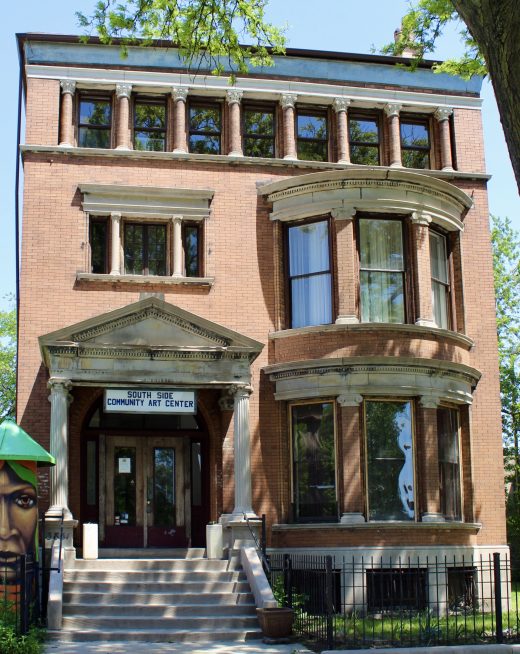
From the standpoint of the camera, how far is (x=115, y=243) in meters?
20.9

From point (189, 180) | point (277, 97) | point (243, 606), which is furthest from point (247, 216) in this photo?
point (243, 606)

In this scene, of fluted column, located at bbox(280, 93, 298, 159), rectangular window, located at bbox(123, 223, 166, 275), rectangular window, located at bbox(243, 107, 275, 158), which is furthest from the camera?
→ rectangular window, located at bbox(243, 107, 275, 158)

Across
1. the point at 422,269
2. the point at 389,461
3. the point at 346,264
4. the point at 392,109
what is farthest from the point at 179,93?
the point at 389,461

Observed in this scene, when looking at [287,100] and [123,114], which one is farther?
[287,100]

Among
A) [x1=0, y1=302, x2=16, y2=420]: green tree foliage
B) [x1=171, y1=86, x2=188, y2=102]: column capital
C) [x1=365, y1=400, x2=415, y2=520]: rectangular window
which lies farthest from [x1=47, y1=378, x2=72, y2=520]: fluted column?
[x1=0, y1=302, x2=16, y2=420]: green tree foliage

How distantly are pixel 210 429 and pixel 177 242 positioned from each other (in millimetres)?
4008

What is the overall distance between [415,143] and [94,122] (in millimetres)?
7398

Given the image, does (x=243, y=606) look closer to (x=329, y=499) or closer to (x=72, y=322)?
(x=329, y=499)

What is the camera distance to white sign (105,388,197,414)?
18609mm

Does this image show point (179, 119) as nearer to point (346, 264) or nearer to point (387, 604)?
point (346, 264)

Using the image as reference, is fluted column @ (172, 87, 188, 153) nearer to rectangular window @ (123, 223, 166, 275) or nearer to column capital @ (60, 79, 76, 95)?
rectangular window @ (123, 223, 166, 275)

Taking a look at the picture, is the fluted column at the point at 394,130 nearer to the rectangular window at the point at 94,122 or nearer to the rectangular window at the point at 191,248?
the rectangular window at the point at 191,248

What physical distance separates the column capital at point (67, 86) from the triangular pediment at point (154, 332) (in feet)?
18.4

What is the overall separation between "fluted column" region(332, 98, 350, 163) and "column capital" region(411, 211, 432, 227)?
2.25m
